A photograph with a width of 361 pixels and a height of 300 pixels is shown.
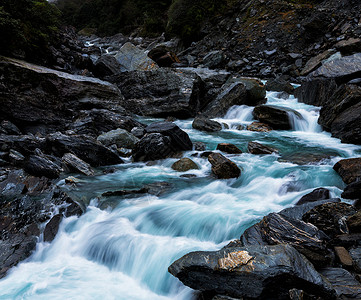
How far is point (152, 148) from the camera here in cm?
777

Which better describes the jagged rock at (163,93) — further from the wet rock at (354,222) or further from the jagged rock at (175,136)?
the wet rock at (354,222)

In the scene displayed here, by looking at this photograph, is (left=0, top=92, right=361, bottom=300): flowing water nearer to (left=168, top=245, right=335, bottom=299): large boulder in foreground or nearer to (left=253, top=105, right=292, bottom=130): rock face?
(left=168, top=245, right=335, bottom=299): large boulder in foreground

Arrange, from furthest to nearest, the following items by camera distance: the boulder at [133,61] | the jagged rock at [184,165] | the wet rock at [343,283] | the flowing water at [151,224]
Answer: the boulder at [133,61] → the jagged rock at [184,165] → the flowing water at [151,224] → the wet rock at [343,283]

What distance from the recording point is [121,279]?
385 cm

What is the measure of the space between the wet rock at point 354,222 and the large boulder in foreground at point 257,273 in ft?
3.99

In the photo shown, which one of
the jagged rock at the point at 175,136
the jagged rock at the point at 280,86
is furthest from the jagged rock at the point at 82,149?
the jagged rock at the point at 280,86

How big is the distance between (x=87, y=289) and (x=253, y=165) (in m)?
4.77

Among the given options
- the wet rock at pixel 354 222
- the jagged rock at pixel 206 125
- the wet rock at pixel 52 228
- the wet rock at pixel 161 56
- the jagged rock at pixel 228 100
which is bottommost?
the wet rock at pixel 52 228

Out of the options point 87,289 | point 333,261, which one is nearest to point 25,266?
point 87,289

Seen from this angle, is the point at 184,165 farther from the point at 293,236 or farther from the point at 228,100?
the point at 228,100

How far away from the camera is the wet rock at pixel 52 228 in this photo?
4387 millimetres

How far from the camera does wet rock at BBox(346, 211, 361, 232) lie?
357 centimetres

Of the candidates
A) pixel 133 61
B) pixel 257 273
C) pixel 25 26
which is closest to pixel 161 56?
pixel 133 61

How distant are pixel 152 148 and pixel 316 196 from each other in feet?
14.4
